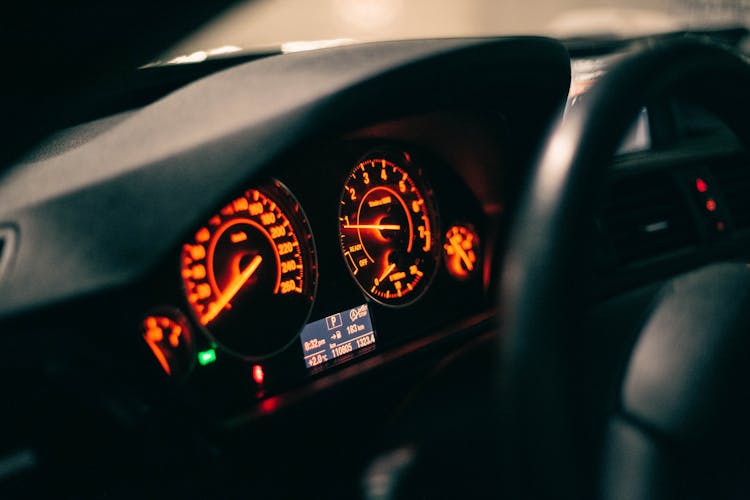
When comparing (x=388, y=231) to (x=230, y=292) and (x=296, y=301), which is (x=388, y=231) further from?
(x=230, y=292)

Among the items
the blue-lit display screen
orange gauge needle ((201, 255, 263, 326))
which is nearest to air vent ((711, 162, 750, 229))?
the blue-lit display screen

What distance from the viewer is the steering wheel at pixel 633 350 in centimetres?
76

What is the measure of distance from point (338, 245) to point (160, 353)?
0.59 m

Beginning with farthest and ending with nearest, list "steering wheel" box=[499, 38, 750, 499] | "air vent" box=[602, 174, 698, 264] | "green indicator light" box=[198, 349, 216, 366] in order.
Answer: "air vent" box=[602, 174, 698, 264] → "green indicator light" box=[198, 349, 216, 366] → "steering wheel" box=[499, 38, 750, 499]

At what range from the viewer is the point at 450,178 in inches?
83.8

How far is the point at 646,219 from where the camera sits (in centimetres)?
236

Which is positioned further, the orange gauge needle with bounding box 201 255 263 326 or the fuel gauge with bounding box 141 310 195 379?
the orange gauge needle with bounding box 201 255 263 326

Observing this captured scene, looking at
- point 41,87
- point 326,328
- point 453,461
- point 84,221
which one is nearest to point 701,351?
point 453,461

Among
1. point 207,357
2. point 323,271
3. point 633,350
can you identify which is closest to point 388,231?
point 323,271

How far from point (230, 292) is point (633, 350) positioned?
31.9 inches

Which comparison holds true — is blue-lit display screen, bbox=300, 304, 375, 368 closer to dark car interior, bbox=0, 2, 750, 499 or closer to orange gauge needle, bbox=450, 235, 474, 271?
dark car interior, bbox=0, 2, 750, 499

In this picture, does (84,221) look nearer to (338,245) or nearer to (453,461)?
(453,461)

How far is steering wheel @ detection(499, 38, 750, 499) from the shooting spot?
76 centimetres

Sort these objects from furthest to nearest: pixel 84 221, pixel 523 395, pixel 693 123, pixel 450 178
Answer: pixel 693 123 → pixel 450 178 → pixel 84 221 → pixel 523 395
